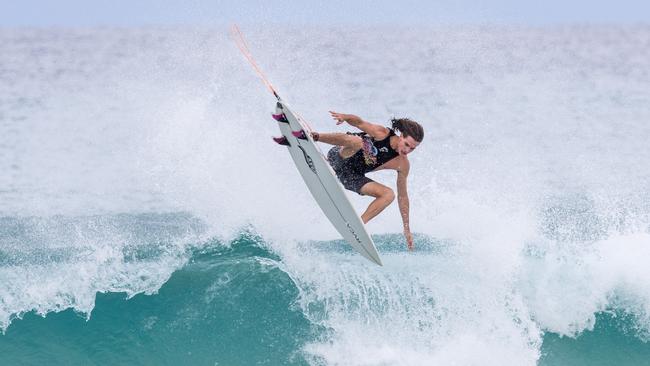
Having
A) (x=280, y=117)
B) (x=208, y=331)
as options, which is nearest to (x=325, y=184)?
(x=280, y=117)

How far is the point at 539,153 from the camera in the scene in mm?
10281

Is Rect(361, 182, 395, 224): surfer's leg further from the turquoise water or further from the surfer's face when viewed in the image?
the turquoise water

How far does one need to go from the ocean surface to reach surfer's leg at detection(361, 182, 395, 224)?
0.98 meters

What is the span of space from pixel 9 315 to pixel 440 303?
10.3 ft

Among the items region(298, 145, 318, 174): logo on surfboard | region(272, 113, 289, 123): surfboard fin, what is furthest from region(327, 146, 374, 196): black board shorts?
region(272, 113, 289, 123): surfboard fin

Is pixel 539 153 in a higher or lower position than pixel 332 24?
lower

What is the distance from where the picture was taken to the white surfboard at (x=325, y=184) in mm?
5566

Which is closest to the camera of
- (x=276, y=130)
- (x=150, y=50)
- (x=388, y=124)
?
(x=276, y=130)

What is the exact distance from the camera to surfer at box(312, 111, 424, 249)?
5.32 meters

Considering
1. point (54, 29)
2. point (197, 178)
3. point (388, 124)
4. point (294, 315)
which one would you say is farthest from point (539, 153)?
point (54, 29)

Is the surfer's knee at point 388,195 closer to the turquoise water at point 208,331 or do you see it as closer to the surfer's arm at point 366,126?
the surfer's arm at point 366,126

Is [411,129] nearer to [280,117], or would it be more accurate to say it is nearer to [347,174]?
[347,174]

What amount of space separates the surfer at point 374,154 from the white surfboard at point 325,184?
0.10m

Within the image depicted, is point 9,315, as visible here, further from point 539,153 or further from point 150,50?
point 150,50
